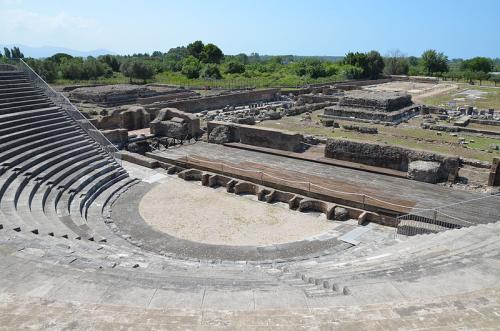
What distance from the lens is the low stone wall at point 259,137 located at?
75.0ft

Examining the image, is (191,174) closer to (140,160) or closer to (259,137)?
(140,160)

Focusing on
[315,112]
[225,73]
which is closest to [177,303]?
[315,112]

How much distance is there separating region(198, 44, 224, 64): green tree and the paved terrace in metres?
73.4

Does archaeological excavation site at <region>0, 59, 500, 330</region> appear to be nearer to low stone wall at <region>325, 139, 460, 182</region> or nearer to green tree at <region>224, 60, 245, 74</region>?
low stone wall at <region>325, 139, 460, 182</region>

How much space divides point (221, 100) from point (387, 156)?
24835mm

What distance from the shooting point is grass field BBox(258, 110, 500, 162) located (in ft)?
77.5

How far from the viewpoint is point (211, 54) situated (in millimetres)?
94000

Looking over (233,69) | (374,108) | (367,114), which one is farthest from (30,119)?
(233,69)

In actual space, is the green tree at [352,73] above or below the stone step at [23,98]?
above

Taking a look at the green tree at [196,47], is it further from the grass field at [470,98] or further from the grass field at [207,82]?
the grass field at [470,98]

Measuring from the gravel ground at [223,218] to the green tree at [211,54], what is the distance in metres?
80.0

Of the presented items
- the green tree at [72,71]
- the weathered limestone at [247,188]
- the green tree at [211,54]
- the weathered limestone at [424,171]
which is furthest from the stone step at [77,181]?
the green tree at [211,54]

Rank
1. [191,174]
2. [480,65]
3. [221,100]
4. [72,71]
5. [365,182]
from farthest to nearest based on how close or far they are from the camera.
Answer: [480,65] < [72,71] < [221,100] < [191,174] < [365,182]

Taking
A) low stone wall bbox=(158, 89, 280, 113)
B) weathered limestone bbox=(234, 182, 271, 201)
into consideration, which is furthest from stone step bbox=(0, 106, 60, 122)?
low stone wall bbox=(158, 89, 280, 113)
